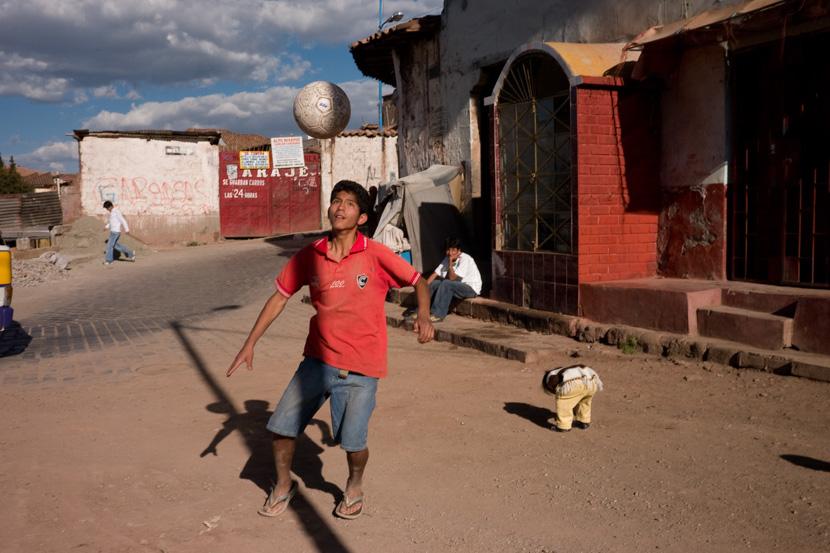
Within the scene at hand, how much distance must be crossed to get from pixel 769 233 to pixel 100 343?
7500mm

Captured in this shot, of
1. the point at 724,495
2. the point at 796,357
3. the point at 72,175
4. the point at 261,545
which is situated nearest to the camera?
the point at 261,545

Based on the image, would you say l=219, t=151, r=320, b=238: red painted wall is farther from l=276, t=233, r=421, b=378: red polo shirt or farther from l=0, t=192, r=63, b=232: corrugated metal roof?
l=276, t=233, r=421, b=378: red polo shirt

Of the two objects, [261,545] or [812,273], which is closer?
[261,545]

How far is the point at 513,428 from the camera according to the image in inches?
211

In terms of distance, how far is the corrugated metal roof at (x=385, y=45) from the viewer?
12531mm

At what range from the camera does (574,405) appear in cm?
Answer: 510

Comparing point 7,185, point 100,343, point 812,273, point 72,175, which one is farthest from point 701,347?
point 7,185

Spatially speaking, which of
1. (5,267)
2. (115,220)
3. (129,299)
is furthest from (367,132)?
(5,267)

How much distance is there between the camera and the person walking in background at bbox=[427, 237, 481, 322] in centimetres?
972

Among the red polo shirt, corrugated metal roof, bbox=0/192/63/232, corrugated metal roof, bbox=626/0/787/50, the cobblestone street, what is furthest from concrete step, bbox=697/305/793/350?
corrugated metal roof, bbox=0/192/63/232

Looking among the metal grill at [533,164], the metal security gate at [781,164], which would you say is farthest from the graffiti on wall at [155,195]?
the metal security gate at [781,164]

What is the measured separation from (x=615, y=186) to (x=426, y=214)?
3.87 metres

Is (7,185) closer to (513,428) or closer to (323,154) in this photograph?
(323,154)

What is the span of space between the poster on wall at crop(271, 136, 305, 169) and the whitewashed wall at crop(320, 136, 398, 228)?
3.34 m
